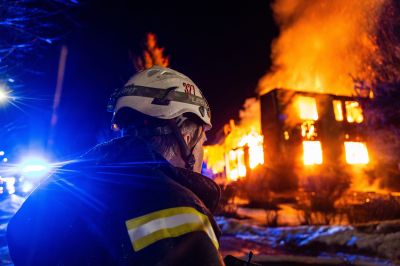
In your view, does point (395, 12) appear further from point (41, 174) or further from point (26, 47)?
point (41, 174)

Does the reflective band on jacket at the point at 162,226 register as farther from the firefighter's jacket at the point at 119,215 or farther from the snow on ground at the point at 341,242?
the snow on ground at the point at 341,242

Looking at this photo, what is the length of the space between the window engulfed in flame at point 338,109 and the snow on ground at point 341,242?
21.9 m

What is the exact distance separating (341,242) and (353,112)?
24.8m

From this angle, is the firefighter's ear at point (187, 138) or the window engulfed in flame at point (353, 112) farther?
the window engulfed in flame at point (353, 112)

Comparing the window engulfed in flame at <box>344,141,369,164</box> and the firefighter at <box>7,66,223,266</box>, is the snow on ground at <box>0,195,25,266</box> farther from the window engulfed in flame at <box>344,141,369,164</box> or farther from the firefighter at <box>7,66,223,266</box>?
the window engulfed in flame at <box>344,141,369,164</box>

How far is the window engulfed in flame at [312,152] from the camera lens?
24902mm

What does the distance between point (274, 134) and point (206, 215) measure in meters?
24.9

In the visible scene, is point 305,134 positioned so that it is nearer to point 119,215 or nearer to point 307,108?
point 307,108

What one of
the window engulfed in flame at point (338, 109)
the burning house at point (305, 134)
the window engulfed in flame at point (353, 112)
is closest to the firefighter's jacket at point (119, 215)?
the burning house at point (305, 134)

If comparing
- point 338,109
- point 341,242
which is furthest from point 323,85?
point 341,242

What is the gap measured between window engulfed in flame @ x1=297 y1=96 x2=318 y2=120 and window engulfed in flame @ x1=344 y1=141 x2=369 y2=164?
4164 mm

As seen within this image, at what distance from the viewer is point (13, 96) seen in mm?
12148

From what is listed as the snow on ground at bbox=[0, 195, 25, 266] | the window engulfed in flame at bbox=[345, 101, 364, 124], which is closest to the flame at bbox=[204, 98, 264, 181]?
the window engulfed in flame at bbox=[345, 101, 364, 124]

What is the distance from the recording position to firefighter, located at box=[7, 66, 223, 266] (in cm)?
102
